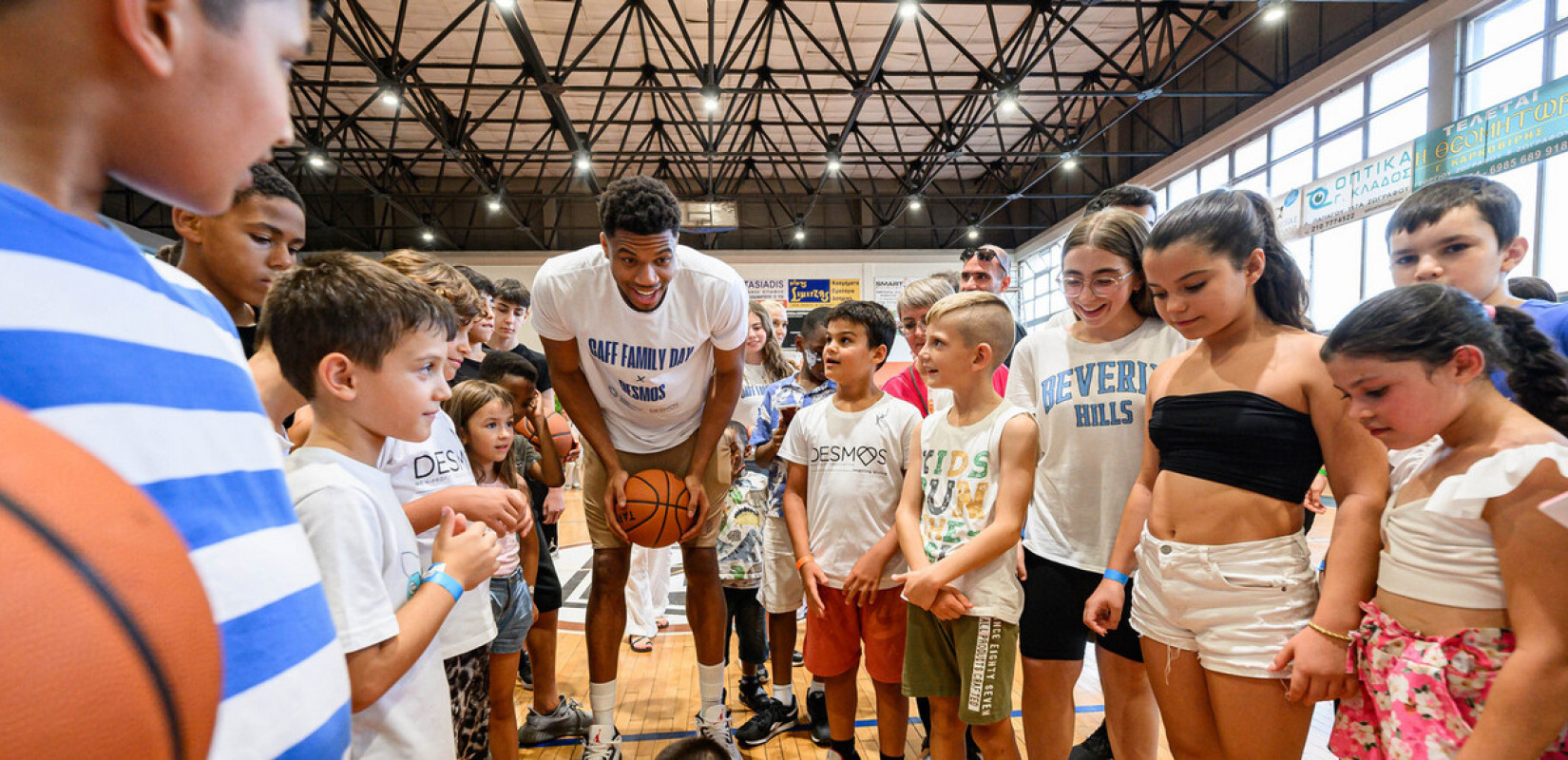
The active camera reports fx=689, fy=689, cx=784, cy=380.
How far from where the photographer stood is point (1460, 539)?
1.34m

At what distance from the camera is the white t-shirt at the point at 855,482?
8.38ft

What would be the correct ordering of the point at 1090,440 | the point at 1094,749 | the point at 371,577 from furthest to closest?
the point at 1094,749, the point at 1090,440, the point at 371,577

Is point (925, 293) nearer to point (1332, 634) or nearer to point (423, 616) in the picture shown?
point (1332, 634)

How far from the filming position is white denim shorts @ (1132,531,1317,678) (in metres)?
1.53

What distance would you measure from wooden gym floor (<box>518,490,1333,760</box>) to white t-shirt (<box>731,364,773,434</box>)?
4.48ft

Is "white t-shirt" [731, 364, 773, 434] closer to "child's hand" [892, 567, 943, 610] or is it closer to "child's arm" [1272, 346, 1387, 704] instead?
"child's hand" [892, 567, 943, 610]

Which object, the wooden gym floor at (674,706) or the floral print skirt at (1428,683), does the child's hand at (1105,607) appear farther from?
the wooden gym floor at (674,706)

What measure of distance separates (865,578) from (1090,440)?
87 centimetres

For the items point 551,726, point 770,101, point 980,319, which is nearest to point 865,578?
point 980,319

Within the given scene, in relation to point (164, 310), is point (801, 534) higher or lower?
lower

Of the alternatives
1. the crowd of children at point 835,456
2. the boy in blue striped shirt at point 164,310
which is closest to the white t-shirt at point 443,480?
the crowd of children at point 835,456

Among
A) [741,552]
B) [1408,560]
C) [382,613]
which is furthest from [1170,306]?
[741,552]

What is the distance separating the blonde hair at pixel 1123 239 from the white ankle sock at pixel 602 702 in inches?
87.2

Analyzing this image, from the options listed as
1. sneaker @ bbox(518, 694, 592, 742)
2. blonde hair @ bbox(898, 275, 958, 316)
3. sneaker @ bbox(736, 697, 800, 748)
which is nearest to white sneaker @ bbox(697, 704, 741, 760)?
sneaker @ bbox(736, 697, 800, 748)
